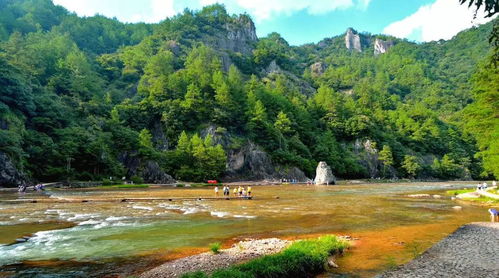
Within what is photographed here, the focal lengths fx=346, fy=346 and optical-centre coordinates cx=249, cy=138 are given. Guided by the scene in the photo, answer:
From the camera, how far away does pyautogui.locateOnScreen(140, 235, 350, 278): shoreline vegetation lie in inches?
448

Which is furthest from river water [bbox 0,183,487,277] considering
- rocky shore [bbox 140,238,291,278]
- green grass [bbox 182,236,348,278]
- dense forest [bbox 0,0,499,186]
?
dense forest [bbox 0,0,499,186]

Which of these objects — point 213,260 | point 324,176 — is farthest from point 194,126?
point 213,260

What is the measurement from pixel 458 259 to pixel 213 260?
10.0 metres

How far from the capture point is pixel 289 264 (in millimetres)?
12398

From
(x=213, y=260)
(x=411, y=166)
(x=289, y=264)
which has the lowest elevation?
(x=213, y=260)

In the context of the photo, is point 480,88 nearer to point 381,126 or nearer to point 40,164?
point 40,164

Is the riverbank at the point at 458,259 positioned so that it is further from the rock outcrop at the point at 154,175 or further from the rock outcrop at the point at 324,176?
the rock outcrop at the point at 324,176

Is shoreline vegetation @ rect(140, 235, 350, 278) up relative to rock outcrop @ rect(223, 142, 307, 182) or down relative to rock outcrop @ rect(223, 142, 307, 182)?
down

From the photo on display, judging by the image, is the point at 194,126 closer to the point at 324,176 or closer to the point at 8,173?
the point at 324,176

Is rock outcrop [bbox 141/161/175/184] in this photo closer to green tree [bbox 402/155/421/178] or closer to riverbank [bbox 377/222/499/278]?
riverbank [bbox 377/222/499/278]

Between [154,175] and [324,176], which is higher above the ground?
[154,175]

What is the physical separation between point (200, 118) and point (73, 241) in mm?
103747

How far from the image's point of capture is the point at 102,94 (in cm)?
13438

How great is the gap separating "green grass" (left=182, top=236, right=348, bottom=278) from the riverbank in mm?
2423
